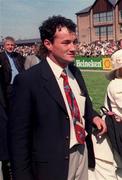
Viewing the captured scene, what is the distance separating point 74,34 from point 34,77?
45 centimetres

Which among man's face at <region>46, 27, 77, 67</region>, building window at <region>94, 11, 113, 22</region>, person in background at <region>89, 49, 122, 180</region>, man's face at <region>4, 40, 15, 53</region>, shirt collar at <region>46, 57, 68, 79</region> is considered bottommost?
building window at <region>94, 11, 113, 22</region>

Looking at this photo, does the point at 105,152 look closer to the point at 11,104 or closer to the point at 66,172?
the point at 66,172

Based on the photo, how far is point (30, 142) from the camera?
313 centimetres

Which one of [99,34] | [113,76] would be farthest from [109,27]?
[113,76]

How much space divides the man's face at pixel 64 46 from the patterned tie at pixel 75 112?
0.49 feet

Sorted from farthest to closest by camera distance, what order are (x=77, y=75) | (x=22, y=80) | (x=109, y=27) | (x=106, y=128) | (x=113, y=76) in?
(x=109, y=27) < (x=113, y=76) < (x=106, y=128) < (x=77, y=75) < (x=22, y=80)

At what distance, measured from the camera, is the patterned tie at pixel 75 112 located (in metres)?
3.21

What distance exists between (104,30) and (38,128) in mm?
87691

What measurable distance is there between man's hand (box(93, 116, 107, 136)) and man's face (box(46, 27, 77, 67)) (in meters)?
0.73

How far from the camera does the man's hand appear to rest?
370cm

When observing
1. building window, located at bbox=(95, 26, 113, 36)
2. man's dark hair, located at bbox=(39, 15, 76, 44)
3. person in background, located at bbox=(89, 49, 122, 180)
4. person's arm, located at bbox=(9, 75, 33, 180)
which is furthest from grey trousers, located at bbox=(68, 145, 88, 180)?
building window, located at bbox=(95, 26, 113, 36)

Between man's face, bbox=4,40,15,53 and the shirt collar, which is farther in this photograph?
man's face, bbox=4,40,15,53

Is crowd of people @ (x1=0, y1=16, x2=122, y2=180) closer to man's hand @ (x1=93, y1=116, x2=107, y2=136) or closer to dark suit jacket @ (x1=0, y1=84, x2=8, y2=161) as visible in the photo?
man's hand @ (x1=93, y1=116, x2=107, y2=136)

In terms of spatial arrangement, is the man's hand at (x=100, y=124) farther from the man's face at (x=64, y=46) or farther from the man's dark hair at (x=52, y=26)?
the man's dark hair at (x=52, y=26)
